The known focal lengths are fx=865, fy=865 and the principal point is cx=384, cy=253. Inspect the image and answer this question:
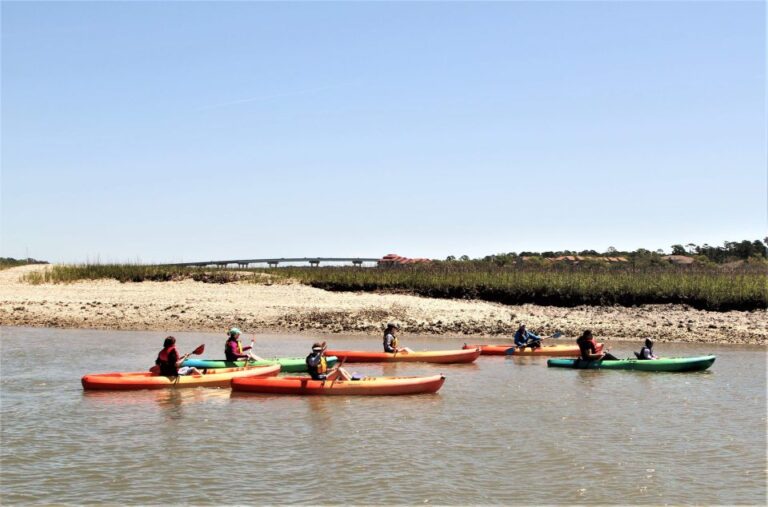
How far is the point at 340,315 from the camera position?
31953 millimetres

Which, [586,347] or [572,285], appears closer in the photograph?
[586,347]

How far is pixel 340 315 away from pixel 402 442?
18.4 m

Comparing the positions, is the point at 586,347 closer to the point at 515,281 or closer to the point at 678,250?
the point at 515,281

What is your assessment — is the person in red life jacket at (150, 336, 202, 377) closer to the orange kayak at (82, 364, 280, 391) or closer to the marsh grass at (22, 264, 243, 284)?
the orange kayak at (82, 364, 280, 391)

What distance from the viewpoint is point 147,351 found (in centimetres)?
2477

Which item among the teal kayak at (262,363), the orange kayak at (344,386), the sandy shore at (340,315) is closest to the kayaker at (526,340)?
the sandy shore at (340,315)

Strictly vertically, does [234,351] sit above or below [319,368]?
above

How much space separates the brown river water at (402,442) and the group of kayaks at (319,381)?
297mm

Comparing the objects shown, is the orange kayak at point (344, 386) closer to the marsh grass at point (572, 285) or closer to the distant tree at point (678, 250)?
the marsh grass at point (572, 285)

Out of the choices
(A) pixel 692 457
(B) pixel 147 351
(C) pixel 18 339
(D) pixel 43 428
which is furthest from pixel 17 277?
(A) pixel 692 457

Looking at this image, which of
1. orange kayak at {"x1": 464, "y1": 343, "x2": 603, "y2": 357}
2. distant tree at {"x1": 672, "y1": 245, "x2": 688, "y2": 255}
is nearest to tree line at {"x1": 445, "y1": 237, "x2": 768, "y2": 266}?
distant tree at {"x1": 672, "y1": 245, "x2": 688, "y2": 255}

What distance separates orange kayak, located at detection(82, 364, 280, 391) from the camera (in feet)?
59.3

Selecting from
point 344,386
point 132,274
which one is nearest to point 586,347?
point 344,386

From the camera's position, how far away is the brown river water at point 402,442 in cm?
1102
